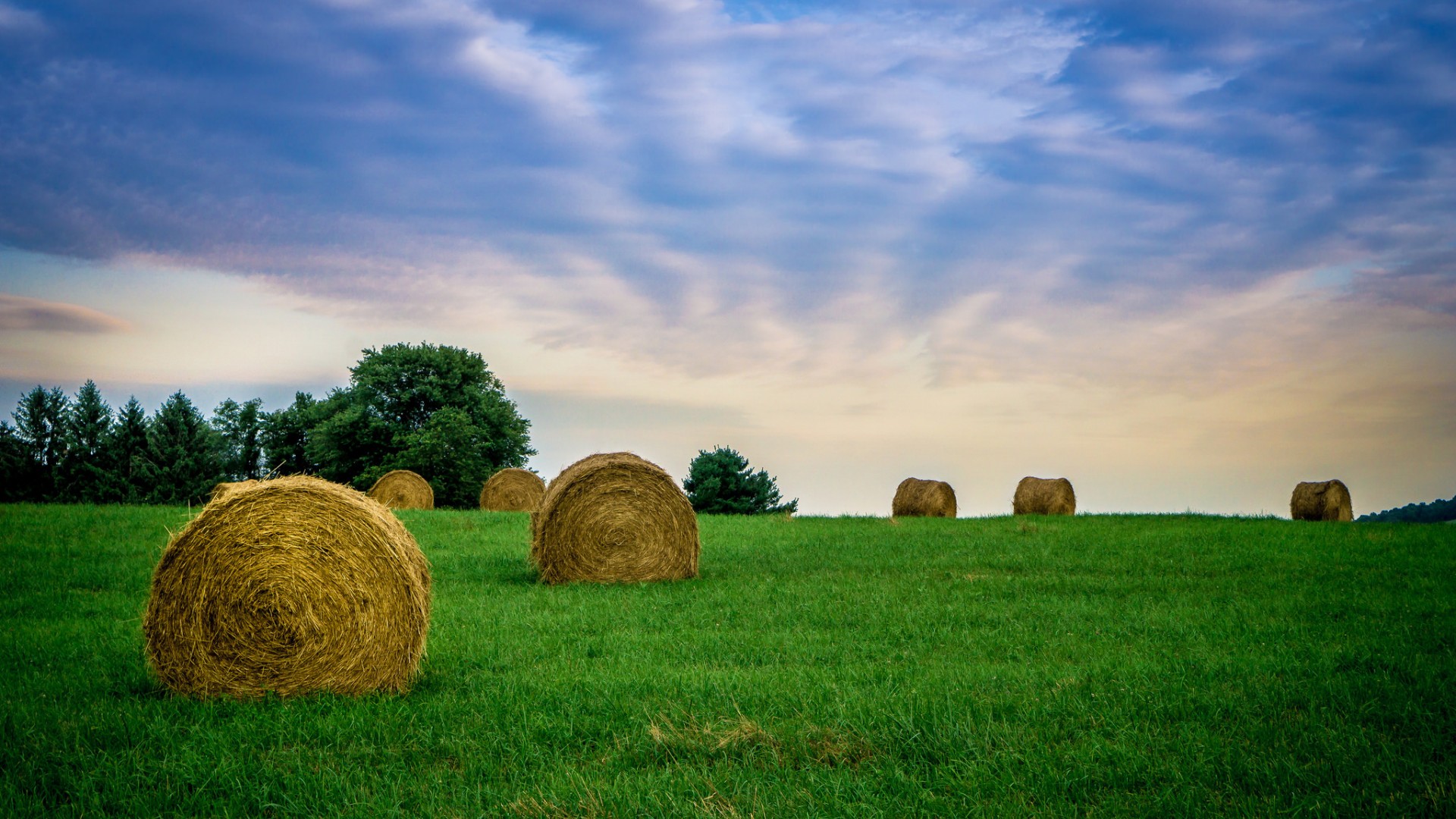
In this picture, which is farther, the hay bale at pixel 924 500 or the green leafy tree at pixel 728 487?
the green leafy tree at pixel 728 487

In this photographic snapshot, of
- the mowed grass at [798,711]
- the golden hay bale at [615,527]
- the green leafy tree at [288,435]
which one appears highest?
the green leafy tree at [288,435]

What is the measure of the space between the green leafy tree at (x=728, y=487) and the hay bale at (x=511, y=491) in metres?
13.4

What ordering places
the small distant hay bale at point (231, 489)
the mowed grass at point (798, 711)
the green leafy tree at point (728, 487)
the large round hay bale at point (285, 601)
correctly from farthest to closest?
the green leafy tree at point (728, 487) → the small distant hay bale at point (231, 489) → the large round hay bale at point (285, 601) → the mowed grass at point (798, 711)

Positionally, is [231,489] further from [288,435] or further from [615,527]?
[288,435]

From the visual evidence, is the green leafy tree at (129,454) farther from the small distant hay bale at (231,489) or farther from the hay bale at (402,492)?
the small distant hay bale at (231,489)

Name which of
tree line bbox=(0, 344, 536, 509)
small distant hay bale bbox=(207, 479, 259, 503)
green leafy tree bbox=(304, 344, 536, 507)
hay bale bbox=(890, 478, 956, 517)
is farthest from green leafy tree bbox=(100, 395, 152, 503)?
small distant hay bale bbox=(207, 479, 259, 503)

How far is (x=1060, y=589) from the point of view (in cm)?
1516

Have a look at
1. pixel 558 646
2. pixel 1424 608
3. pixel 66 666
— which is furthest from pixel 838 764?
pixel 1424 608

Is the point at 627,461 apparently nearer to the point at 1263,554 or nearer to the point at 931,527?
the point at 931,527

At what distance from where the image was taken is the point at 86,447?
200ft

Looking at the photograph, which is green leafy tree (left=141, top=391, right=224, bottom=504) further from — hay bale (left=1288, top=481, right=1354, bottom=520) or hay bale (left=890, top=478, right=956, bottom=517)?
hay bale (left=1288, top=481, right=1354, bottom=520)

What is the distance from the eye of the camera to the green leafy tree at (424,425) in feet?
160

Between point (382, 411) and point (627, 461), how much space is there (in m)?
38.1

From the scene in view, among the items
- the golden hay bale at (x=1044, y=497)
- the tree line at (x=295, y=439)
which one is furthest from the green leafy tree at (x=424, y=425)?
the golden hay bale at (x=1044, y=497)
